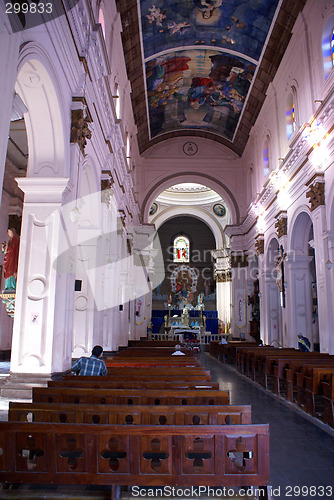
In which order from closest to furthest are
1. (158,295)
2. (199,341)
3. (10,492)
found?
(10,492)
(199,341)
(158,295)

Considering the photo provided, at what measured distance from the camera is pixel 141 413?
3506 millimetres

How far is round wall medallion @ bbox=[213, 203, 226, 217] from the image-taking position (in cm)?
3012

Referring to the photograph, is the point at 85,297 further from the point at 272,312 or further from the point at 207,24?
the point at 207,24

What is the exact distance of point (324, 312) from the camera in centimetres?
1045

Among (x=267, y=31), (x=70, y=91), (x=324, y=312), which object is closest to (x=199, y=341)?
(x=324, y=312)

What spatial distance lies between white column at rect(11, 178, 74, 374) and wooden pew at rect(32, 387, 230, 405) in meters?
2.36

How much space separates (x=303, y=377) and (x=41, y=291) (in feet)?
15.2

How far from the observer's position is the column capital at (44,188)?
7.08 m

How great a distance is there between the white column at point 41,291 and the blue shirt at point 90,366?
1.01m

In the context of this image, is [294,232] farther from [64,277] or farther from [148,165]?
[148,165]

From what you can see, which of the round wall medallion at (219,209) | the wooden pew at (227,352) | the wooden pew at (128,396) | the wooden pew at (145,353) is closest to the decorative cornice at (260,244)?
the wooden pew at (227,352)

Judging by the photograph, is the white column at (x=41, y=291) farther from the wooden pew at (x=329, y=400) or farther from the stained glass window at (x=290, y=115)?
the stained glass window at (x=290, y=115)

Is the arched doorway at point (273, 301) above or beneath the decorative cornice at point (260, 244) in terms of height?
beneath

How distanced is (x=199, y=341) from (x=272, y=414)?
15401 millimetres
